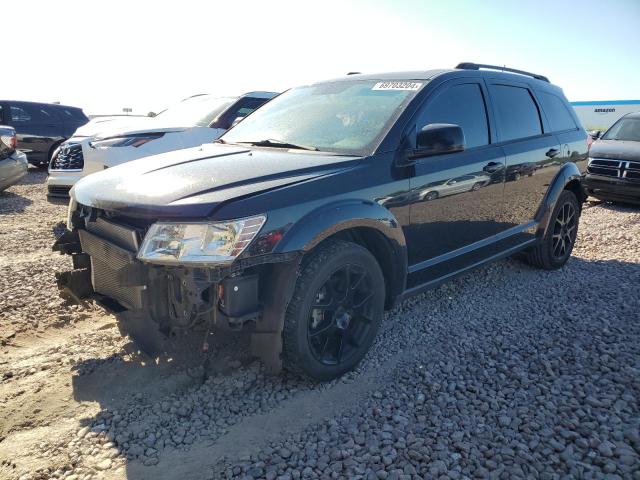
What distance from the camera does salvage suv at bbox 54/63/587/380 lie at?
250 centimetres

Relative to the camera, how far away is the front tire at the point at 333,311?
274 centimetres

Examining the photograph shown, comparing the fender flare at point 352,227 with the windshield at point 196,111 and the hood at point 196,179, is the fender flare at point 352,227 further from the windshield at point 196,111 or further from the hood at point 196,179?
the windshield at point 196,111

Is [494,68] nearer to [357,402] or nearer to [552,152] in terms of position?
[552,152]

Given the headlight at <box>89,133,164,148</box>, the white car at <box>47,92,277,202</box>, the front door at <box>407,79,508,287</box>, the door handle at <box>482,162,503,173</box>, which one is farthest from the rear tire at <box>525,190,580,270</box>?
the headlight at <box>89,133,164,148</box>

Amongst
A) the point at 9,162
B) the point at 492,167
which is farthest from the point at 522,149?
the point at 9,162

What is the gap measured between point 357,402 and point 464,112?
2.35 metres

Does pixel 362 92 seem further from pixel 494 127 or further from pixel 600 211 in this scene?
pixel 600 211

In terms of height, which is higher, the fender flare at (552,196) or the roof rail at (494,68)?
the roof rail at (494,68)

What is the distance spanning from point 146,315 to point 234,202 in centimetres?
78

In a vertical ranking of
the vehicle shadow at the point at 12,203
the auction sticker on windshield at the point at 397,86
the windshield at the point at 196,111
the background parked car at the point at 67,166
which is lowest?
the vehicle shadow at the point at 12,203

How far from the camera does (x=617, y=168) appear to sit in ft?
28.3

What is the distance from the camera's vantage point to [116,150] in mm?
6230

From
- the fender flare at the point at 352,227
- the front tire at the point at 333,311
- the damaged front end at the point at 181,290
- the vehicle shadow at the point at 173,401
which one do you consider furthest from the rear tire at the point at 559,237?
the damaged front end at the point at 181,290

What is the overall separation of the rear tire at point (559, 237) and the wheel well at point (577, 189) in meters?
0.05
